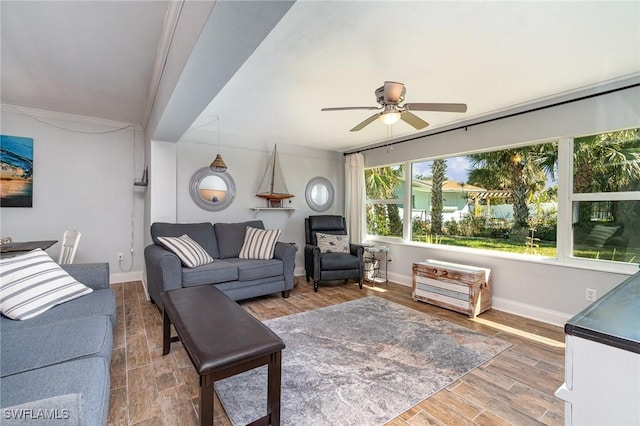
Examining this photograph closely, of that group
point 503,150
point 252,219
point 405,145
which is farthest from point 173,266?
point 503,150

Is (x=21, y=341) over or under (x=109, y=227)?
under

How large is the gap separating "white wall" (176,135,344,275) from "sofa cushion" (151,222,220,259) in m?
0.40

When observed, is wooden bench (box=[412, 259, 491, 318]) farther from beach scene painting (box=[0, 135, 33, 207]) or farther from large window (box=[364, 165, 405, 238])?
beach scene painting (box=[0, 135, 33, 207])

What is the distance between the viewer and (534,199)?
3.19 meters

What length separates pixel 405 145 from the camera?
4.46m

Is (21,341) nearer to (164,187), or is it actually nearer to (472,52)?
(164,187)

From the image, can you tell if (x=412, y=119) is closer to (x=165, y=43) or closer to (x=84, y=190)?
(x=165, y=43)

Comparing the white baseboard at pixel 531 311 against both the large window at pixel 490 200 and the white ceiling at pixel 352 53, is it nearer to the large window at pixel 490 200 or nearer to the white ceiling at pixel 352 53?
the large window at pixel 490 200

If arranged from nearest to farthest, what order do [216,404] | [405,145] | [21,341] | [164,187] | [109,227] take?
1. [21,341]
2. [216,404]
3. [164,187]
4. [109,227]
5. [405,145]

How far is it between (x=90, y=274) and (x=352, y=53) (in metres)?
2.64

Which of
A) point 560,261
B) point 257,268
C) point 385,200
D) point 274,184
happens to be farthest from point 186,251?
point 560,261

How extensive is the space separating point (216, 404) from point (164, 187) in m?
2.85

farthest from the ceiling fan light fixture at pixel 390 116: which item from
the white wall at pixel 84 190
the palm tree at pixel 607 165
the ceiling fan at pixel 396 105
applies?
the white wall at pixel 84 190

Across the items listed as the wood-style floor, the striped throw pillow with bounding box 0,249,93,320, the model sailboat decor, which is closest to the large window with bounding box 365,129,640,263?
the wood-style floor
